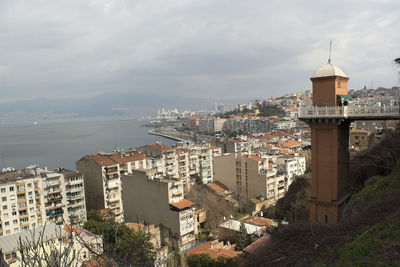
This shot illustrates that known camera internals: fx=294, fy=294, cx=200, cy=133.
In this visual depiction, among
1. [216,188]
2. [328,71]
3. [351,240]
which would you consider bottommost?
[216,188]

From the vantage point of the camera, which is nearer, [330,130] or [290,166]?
[330,130]

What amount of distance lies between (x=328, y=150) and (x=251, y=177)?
1376cm

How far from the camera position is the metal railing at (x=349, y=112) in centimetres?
728

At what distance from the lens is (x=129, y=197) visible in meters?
18.0

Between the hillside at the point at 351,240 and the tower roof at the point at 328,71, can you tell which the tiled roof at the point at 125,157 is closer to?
the tower roof at the point at 328,71

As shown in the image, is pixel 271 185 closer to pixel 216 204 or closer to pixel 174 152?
pixel 216 204

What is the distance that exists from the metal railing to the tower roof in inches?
33.5

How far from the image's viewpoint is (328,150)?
764cm

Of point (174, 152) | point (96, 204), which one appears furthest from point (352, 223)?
point (174, 152)

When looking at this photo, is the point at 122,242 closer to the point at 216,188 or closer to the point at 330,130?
the point at 330,130

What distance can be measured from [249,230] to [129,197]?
26.5 ft

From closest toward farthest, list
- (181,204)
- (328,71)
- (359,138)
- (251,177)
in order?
(328,71)
(181,204)
(251,177)
(359,138)

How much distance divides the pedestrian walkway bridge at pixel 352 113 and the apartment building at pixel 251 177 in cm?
1319

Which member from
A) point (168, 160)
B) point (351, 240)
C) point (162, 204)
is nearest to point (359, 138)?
point (168, 160)
